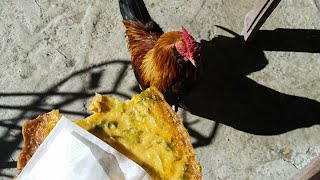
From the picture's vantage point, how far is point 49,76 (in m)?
4.55

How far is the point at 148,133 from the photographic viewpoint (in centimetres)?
259

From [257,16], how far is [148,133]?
6.98 feet

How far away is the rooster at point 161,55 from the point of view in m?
3.53

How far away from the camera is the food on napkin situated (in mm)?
2496

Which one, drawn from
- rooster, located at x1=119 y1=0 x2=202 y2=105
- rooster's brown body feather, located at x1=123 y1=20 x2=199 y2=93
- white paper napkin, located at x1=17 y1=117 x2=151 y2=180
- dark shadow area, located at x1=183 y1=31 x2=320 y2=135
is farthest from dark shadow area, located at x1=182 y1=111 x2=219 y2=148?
white paper napkin, located at x1=17 y1=117 x2=151 y2=180

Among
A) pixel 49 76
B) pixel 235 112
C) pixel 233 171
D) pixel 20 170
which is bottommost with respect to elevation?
pixel 233 171

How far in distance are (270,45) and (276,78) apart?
373mm

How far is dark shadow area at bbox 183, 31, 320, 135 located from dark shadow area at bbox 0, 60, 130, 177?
80 cm

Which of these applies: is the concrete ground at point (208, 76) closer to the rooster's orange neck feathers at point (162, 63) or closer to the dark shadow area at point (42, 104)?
the dark shadow area at point (42, 104)

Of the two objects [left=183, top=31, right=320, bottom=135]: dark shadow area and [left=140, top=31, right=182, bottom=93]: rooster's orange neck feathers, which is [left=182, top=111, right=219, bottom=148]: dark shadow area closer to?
[left=183, top=31, right=320, bottom=135]: dark shadow area

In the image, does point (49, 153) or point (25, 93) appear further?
point (25, 93)

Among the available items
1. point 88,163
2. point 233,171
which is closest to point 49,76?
point 233,171

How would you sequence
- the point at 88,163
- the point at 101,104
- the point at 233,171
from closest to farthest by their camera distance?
the point at 88,163, the point at 101,104, the point at 233,171

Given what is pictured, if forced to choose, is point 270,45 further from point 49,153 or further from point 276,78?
point 49,153
